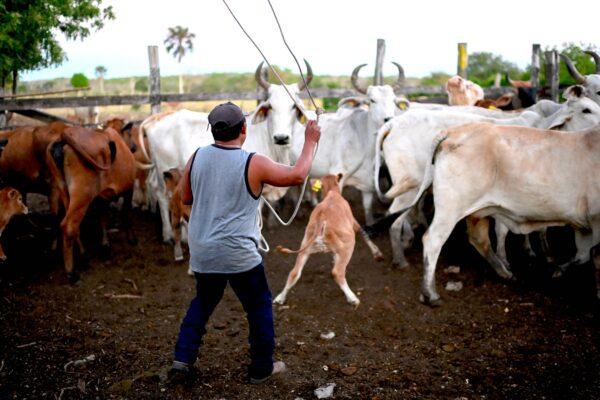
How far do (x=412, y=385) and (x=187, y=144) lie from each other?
5.18m

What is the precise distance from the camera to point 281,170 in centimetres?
407

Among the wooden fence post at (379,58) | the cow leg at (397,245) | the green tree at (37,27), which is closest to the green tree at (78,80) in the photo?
the green tree at (37,27)

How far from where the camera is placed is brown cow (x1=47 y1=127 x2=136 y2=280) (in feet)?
23.5

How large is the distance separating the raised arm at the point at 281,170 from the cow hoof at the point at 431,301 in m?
2.81

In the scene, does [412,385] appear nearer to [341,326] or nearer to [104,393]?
[341,326]

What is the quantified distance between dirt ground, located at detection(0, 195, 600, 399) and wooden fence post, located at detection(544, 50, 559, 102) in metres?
5.78

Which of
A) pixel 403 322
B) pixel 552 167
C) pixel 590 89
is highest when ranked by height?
pixel 590 89

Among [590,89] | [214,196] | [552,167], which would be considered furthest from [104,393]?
[590,89]

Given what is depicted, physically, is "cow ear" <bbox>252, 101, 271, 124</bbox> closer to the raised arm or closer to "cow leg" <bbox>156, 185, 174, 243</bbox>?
"cow leg" <bbox>156, 185, 174, 243</bbox>

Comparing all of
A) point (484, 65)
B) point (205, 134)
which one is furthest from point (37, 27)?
point (484, 65)

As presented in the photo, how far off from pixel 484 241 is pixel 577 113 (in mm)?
1849

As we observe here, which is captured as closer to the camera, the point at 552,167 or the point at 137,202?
the point at 552,167

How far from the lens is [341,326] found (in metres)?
5.85

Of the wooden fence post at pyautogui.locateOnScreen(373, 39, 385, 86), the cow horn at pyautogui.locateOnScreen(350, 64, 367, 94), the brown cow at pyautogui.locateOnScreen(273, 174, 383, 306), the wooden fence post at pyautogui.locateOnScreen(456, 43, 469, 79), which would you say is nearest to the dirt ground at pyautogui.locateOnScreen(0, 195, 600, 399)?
the brown cow at pyautogui.locateOnScreen(273, 174, 383, 306)
